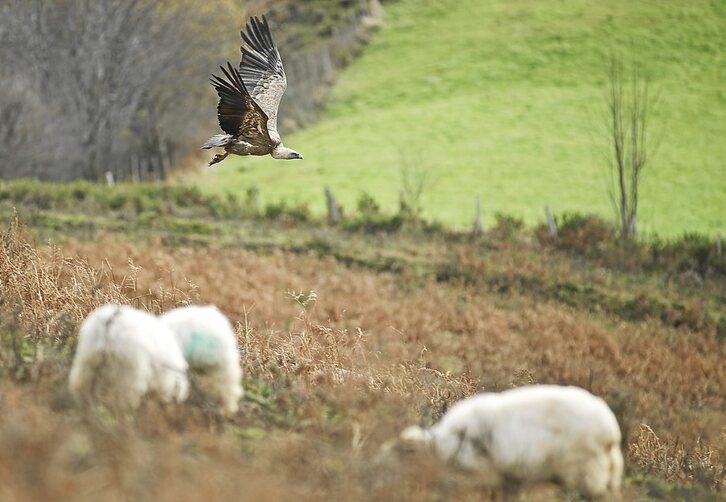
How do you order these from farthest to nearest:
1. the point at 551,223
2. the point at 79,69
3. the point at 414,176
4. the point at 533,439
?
the point at 414,176 → the point at 79,69 → the point at 551,223 → the point at 533,439

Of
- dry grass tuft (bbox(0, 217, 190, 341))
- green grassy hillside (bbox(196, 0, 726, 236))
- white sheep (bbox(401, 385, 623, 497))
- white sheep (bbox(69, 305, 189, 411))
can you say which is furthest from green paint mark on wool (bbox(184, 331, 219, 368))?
green grassy hillside (bbox(196, 0, 726, 236))

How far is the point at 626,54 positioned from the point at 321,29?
927 inches

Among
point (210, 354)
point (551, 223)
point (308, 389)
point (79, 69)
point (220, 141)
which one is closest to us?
point (210, 354)

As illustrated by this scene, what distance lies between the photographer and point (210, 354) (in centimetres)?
509

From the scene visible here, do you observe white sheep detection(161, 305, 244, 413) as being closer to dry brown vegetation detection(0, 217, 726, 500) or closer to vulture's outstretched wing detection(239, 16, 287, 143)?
dry brown vegetation detection(0, 217, 726, 500)

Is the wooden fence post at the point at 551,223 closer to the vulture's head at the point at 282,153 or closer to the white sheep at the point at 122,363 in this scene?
the vulture's head at the point at 282,153

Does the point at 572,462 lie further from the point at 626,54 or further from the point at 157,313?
the point at 626,54

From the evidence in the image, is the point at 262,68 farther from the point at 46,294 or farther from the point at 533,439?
the point at 533,439

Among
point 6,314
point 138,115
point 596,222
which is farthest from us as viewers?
point 138,115

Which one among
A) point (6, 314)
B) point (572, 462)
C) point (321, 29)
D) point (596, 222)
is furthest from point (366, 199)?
point (321, 29)

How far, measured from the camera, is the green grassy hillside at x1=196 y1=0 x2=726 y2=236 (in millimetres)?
38031

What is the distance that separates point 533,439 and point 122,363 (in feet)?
6.88

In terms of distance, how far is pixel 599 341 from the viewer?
54.7ft

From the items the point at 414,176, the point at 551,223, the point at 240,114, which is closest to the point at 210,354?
the point at 240,114
